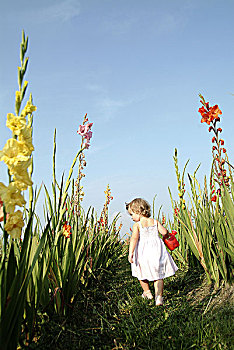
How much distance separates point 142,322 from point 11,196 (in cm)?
190

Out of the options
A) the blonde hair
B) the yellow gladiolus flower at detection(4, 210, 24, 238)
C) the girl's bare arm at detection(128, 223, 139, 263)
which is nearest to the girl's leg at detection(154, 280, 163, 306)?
the girl's bare arm at detection(128, 223, 139, 263)

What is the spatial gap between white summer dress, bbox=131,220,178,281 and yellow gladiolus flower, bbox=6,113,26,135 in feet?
8.41

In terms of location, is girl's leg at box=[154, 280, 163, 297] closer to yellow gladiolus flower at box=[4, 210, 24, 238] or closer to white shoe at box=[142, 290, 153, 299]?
white shoe at box=[142, 290, 153, 299]

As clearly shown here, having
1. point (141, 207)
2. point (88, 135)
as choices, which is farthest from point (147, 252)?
point (88, 135)

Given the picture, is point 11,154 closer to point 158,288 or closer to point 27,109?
point 27,109

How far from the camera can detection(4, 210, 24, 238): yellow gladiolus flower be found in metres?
1.36

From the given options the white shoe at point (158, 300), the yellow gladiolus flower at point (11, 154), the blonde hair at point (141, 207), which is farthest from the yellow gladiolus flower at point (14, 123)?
the blonde hair at point (141, 207)

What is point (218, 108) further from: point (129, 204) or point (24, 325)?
point (24, 325)

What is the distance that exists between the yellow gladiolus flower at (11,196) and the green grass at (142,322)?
3.76ft

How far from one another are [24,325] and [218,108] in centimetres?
264

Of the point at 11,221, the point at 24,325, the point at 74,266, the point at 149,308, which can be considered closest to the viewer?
the point at 11,221

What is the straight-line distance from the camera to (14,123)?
4.61 ft

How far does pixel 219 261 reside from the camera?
138 inches

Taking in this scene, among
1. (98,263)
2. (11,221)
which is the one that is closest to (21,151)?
(11,221)
